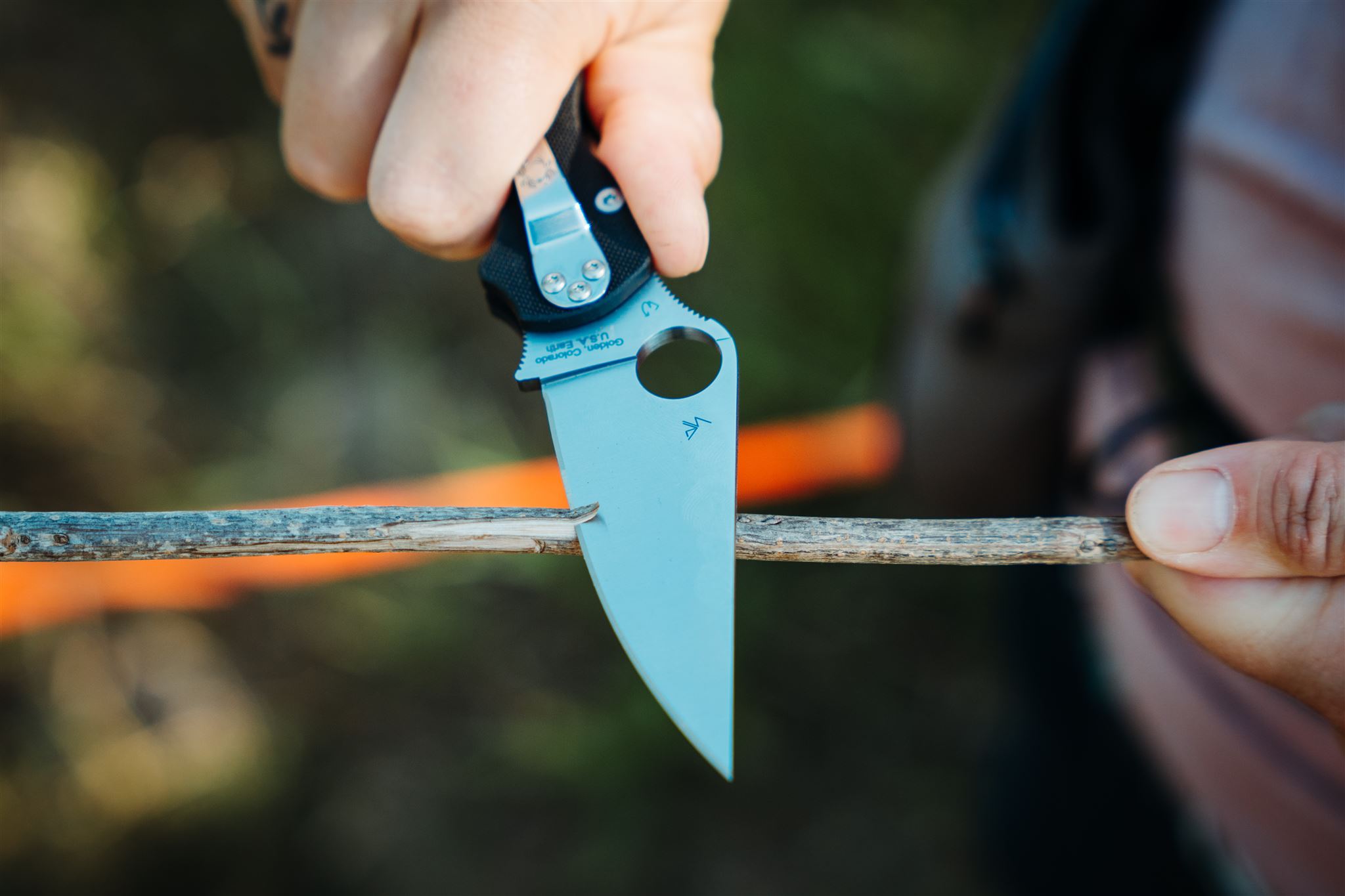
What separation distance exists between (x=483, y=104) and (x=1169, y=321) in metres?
1.17

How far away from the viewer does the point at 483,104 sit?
100 cm

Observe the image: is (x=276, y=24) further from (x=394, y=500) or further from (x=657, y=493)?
(x=394, y=500)

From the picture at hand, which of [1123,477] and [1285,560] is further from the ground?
[1285,560]

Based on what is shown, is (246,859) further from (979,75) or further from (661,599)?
(979,75)

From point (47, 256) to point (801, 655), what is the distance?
2596mm

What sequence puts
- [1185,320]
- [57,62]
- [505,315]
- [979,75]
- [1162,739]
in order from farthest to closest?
1. [979,75]
2. [57,62]
3. [1162,739]
4. [1185,320]
5. [505,315]

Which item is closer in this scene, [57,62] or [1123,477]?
[1123,477]

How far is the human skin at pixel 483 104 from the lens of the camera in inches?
39.6

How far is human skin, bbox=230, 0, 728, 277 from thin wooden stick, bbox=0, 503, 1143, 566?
0.36 meters

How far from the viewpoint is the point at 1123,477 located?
153 cm

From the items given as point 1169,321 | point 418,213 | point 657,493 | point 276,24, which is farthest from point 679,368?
point 657,493

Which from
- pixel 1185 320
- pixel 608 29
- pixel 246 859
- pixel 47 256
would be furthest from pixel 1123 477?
pixel 47 256

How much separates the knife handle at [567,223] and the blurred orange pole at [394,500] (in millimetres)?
1360

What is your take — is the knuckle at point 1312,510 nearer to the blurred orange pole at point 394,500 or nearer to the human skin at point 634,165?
the human skin at point 634,165
